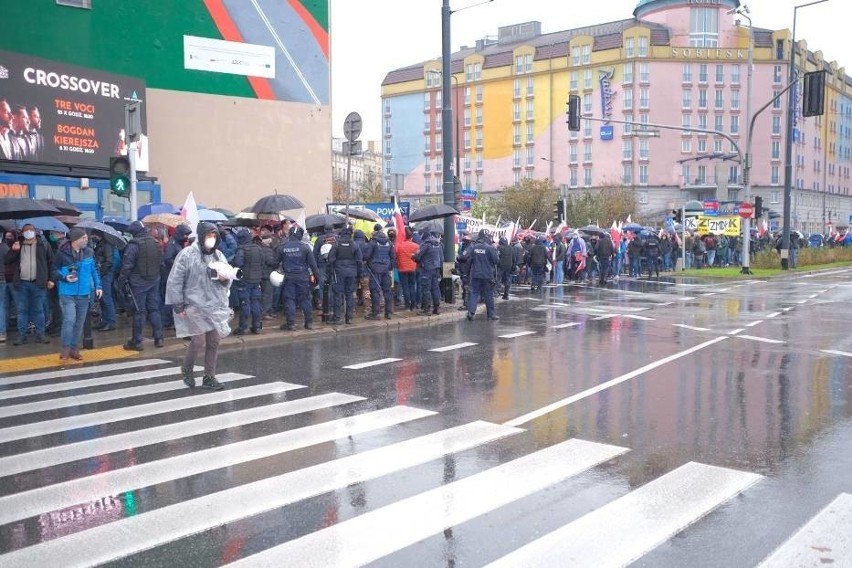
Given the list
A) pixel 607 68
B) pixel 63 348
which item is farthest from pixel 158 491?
pixel 607 68

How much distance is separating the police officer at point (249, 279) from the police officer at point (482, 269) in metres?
4.40

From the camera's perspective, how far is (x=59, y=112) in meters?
21.6

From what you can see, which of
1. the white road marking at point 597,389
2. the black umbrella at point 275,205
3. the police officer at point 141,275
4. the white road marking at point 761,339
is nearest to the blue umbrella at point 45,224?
the police officer at point 141,275

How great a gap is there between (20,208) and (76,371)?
3.57m

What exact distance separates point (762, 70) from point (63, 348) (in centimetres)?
9140

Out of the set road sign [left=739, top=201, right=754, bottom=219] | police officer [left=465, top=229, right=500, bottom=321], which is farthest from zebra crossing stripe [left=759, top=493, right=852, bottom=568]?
road sign [left=739, top=201, right=754, bottom=219]

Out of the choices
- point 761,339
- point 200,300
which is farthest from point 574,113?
point 200,300

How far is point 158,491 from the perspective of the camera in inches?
223

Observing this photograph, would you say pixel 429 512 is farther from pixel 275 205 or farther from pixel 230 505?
pixel 275 205

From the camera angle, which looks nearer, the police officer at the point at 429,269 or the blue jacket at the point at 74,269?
the blue jacket at the point at 74,269

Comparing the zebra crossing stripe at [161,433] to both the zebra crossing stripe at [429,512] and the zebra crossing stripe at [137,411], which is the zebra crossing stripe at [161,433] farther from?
the zebra crossing stripe at [429,512]

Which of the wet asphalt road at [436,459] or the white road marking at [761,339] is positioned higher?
the wet asphalt road at [436,459]

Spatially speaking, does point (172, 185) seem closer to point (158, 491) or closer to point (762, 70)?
point (158, 491)

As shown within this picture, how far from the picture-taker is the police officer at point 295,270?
14109 millimetres
